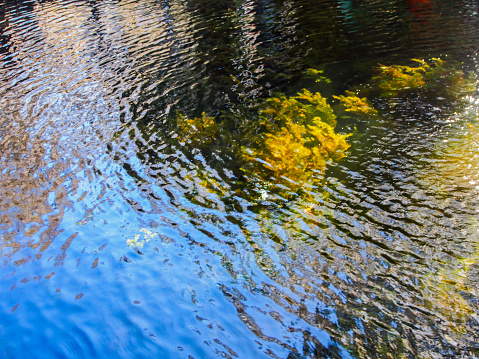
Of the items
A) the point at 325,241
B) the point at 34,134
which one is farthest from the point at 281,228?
the point at 34,134

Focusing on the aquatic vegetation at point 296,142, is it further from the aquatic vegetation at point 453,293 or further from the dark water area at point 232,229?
the aquatic vegetation at point 453,293

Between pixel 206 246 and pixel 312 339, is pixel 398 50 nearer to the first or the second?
pixel 206 246

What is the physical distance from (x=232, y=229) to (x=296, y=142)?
3241mm

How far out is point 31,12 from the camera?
1131 inches

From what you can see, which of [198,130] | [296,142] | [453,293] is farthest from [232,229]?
[198,130]

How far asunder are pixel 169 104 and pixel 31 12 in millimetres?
24877

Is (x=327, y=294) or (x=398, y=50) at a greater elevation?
Result: (x=398, y=50)

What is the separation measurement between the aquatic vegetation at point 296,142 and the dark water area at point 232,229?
0.40 m

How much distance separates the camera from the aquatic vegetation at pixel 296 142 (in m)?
8.13

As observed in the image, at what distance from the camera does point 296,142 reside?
8.90 m

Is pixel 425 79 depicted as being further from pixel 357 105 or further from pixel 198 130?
pixel 198 130

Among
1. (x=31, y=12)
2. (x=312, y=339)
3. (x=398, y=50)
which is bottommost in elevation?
(x=312, y=339)

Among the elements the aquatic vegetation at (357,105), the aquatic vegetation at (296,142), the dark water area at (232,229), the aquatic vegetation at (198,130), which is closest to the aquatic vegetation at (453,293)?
the dark water area at (232,229)

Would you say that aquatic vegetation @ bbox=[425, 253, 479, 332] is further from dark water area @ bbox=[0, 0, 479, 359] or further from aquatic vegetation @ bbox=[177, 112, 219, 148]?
aquatic vegetation @ bbox=[177, 112, 219, 148]
